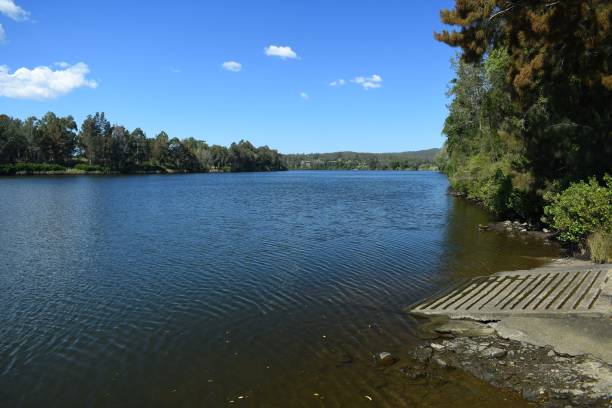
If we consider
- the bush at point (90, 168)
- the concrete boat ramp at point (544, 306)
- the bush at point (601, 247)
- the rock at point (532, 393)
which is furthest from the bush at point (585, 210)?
the bush at point (90, 168)

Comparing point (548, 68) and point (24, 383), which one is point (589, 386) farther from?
point (548, 68)

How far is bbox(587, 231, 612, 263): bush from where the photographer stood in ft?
55.7

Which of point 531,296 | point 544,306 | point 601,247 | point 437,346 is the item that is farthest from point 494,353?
point 601,247

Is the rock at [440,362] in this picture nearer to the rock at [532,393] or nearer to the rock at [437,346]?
the rock at [437,346]

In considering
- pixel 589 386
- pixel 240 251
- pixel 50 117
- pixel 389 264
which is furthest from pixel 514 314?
pixel 50 117

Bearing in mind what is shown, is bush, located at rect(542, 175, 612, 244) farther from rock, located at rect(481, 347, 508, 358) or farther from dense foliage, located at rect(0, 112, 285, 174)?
dense foliage, located at rect(0, 112, 285, 174)

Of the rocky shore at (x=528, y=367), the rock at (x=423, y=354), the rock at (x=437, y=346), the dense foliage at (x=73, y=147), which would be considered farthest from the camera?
the dense foliage at (x=73, y=147)

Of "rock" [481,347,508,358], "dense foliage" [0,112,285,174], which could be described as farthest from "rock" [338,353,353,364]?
"dense foliage" [0,112,285,174]

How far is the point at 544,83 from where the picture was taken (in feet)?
66.2

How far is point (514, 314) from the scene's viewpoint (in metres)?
12.0

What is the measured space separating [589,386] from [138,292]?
14.0 m

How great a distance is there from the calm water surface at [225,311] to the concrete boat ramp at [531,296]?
4.43 feet

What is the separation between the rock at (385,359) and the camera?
9.95m

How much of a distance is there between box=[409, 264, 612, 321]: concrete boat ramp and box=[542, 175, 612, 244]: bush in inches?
105
